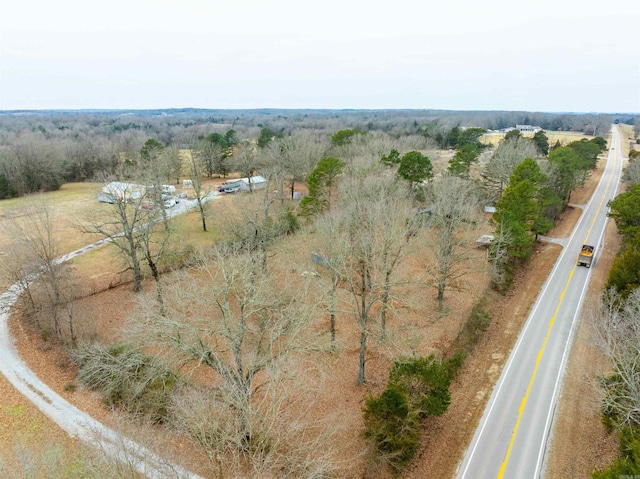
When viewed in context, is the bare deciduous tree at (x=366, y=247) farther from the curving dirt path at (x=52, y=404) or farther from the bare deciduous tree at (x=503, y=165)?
the bare deciduous tree at (x=503, y=165)

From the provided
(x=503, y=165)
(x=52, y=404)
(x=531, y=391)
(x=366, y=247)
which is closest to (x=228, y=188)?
(x=503, y=165)

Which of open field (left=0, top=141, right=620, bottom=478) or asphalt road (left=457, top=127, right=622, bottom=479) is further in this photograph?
open field (left=0, top=141, right=620, bottom=478)

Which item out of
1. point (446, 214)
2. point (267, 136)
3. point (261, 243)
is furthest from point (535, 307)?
point (267, 136)

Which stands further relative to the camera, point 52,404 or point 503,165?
point 503,165

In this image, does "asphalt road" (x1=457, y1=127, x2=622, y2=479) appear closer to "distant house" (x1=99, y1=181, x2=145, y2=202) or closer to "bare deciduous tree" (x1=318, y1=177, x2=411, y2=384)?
"bare deciduous tree" (x1=318, y1=177, x2=411, y2=384)

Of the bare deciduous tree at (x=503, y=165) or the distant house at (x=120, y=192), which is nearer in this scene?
the distant house at (x=120, y=192)

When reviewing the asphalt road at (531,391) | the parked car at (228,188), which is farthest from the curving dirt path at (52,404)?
the parked car at (228,188)

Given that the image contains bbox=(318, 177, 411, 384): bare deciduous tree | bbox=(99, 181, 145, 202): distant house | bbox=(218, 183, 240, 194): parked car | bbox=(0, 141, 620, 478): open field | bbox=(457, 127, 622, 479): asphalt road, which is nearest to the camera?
bbox=(457, 127, 622, 479): asphalt road

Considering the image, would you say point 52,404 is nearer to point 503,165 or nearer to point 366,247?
point 366,247

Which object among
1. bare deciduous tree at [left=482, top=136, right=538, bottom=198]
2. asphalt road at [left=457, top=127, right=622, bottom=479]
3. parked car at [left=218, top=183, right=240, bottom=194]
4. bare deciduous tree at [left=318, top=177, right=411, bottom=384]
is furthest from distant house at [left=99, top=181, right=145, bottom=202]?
bare deciduous tree at [left=482, top=136, right=538, bottom=198]
